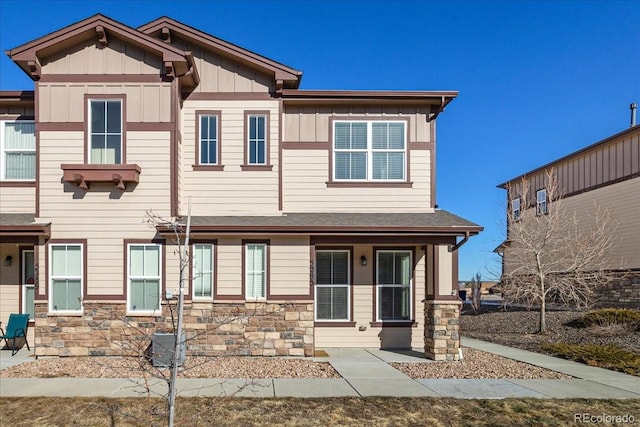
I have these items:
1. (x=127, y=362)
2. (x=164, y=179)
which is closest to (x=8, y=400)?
(x=127, y=362)

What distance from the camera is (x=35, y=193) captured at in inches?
446

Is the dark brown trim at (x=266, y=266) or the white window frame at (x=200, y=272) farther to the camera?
the dark brown trim at (x=266, y=266)

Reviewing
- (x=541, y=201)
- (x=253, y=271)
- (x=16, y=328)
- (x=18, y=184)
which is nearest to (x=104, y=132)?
(x=18, y=184)

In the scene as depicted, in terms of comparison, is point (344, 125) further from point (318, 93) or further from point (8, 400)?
point (8, 400)

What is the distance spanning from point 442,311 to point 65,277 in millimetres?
8035

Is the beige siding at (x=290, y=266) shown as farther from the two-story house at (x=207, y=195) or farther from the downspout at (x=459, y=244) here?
the downspout at (x=459, y=244)

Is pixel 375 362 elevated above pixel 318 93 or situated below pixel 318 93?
below

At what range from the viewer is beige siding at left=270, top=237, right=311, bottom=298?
11.1 m

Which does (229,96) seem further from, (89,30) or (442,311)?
(442,311)

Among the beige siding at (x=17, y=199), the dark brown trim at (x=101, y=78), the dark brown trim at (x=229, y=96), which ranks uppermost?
the dark brown trim at (x=101, y=78)

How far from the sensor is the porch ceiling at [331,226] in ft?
35.0

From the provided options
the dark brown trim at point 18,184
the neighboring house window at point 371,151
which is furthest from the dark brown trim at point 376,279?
the dark brown trim at point 18,184

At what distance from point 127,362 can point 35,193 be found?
4.56 m

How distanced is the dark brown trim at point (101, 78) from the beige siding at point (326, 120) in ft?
10.2
